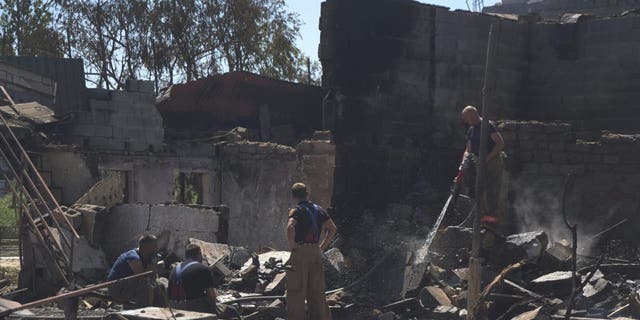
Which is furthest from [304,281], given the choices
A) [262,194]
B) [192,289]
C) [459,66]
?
[262,194]

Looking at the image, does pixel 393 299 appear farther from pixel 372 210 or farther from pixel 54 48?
pixel 54 48

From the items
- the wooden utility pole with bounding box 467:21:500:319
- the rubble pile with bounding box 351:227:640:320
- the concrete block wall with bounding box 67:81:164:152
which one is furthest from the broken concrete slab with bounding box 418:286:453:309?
the concrete block wall with bounding box 67:81:164:152

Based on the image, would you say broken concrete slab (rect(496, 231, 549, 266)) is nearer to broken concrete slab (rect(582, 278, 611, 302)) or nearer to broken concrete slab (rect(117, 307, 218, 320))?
broken concrete slab (rect(582, 278, 611, 302))

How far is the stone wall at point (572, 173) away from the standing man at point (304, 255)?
3.94 meters

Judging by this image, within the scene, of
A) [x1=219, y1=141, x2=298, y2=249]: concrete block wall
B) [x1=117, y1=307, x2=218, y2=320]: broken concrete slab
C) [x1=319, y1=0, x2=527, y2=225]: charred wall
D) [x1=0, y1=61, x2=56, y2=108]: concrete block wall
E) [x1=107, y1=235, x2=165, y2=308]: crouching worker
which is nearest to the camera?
[x1=117, y1=307, x2=218, y2=320]: broken concrete slab

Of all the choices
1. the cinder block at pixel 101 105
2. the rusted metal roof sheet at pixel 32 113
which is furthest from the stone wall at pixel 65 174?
the cinder block at pixel 101 105

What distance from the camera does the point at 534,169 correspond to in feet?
39.0

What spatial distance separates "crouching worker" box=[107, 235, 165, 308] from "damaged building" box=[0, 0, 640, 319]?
1.06 meters

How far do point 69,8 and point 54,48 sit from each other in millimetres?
1538

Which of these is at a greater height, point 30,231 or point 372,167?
point 372,167

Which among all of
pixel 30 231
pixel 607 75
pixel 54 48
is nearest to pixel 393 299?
pixel 30 231

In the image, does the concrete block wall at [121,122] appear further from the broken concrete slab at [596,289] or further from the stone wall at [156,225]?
the broken concrete slab at [596,289]

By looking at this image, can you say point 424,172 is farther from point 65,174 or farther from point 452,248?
point 65,174

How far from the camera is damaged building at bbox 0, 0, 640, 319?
32.5ft
